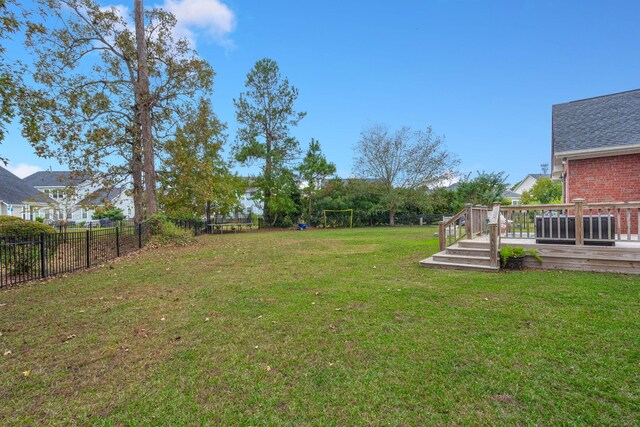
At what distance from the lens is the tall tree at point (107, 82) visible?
41.7 ft

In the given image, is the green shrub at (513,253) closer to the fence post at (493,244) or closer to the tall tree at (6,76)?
the fence post at (493,244)

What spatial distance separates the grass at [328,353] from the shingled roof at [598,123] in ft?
19.4

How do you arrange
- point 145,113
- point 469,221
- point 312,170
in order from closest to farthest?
point 469,221 < point 145,113 < point 312,170

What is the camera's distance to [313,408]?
7.29 feet

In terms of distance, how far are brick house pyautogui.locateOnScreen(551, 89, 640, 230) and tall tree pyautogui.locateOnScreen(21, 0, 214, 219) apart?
15964 millimetres

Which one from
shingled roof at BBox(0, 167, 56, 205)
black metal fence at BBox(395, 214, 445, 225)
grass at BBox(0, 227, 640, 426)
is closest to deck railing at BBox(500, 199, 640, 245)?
grass at BBox(0, 227, 640, 426)

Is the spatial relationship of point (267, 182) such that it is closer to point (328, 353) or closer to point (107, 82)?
point (107, 82)

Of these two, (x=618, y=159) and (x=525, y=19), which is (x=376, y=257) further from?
(x=525, y=19)

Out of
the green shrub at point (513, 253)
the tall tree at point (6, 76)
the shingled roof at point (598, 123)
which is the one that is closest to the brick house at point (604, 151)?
the shingled roof at point (598, 123)

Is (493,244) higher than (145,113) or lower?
lower

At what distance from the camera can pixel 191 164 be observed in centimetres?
1551

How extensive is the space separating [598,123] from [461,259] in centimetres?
831

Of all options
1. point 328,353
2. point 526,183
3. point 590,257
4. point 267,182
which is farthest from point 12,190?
point 526,183

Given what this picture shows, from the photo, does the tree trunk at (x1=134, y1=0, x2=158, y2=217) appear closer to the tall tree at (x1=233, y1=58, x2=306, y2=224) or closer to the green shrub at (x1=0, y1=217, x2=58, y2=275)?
the green shrub at (x1=0, y1=217, x2=58, y2=275)
